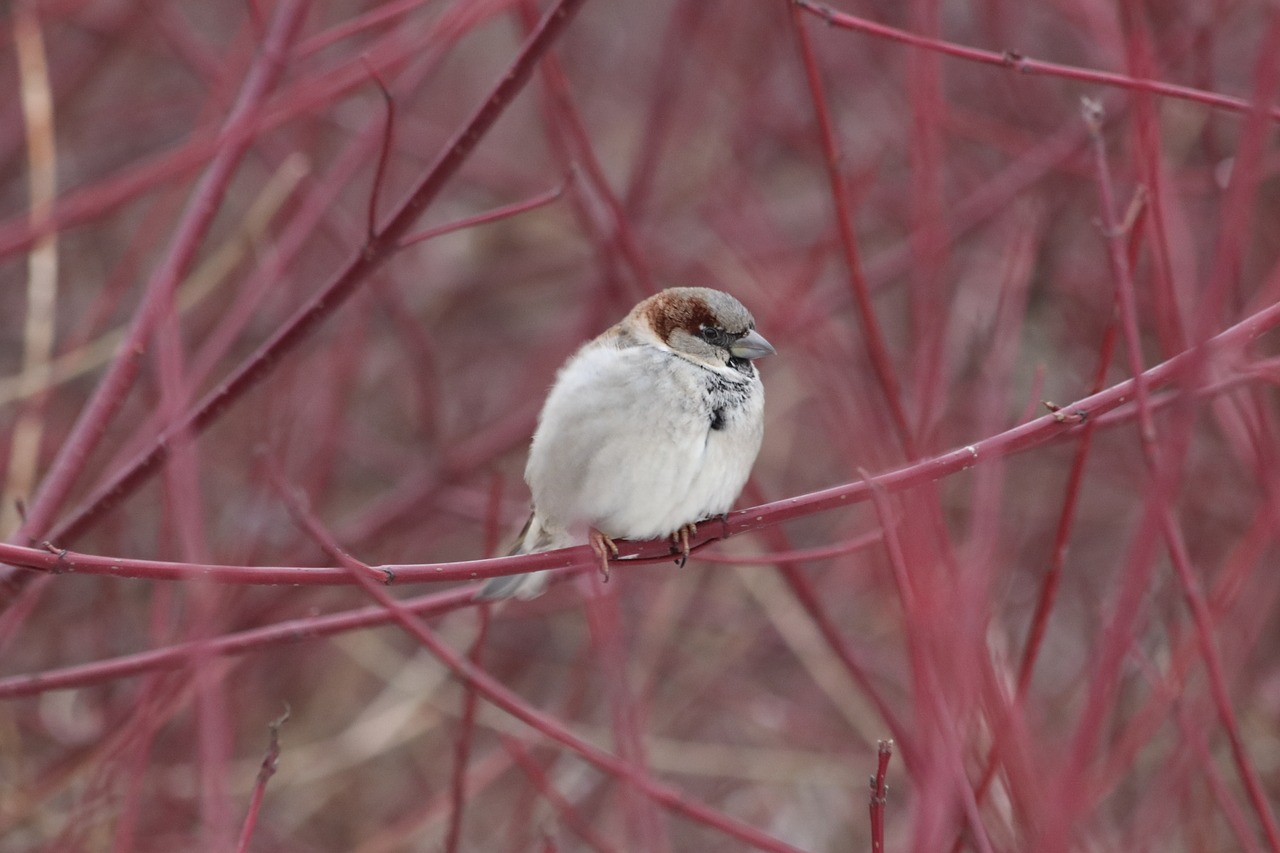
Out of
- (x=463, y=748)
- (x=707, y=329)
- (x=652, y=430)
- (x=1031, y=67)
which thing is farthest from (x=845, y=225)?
(x=463, y=748)

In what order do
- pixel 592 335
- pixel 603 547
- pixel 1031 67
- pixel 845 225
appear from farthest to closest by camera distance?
pixel 592 335 < pixel 603 547 < pixel 845 225 < pixel 1031 67

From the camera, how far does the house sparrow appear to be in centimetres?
216

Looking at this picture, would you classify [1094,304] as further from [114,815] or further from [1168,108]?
[114,815]

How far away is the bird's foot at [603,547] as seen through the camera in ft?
6.49

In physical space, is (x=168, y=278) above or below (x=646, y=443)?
above

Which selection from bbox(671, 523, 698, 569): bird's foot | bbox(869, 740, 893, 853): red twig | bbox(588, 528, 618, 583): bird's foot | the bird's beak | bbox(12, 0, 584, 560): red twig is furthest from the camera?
the bird's beak

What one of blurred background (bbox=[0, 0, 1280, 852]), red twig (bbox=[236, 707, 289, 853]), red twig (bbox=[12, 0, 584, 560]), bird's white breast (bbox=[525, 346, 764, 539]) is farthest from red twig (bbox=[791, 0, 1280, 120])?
red twig (bbox=[236, 707, 289, 853])

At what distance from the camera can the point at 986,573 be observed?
4.84 feet

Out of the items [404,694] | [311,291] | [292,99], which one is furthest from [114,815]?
[311,291]

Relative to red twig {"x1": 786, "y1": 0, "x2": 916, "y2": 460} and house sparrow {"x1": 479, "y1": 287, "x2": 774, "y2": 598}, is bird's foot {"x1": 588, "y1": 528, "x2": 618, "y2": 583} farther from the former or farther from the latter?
red twig {"x1": 786, "y1": 0, "x2": 916, "y2": 460}

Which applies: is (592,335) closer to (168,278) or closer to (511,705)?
(168,278)

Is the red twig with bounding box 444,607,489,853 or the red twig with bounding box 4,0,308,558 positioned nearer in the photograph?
the red twig with bounding box 444,607,489,853

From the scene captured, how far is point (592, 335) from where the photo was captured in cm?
326

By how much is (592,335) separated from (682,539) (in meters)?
1.19
